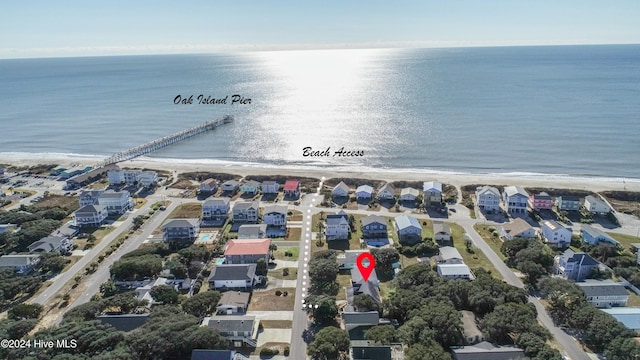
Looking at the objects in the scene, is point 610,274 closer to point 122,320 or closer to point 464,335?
point 464,335

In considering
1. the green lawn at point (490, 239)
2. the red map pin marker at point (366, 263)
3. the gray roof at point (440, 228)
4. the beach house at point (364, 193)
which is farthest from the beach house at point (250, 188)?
the green lawn at point (490, 239)

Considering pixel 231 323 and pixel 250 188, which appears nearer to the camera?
pixel 231 323

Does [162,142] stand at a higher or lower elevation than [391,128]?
lower

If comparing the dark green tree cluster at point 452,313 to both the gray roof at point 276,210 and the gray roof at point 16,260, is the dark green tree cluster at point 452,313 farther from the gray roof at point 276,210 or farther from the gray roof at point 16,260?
the gray roof at point 16,260

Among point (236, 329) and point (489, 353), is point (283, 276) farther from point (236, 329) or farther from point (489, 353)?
point (489, 353)

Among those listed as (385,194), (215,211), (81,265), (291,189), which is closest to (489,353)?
(385,194)

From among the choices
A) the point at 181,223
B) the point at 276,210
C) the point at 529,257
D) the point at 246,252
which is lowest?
the point at 246,252

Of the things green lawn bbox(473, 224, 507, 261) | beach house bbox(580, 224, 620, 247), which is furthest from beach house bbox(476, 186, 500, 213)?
beach house bbox(580, 224, 620, 247)

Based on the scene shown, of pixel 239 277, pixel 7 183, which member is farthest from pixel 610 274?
pixel 7 183
